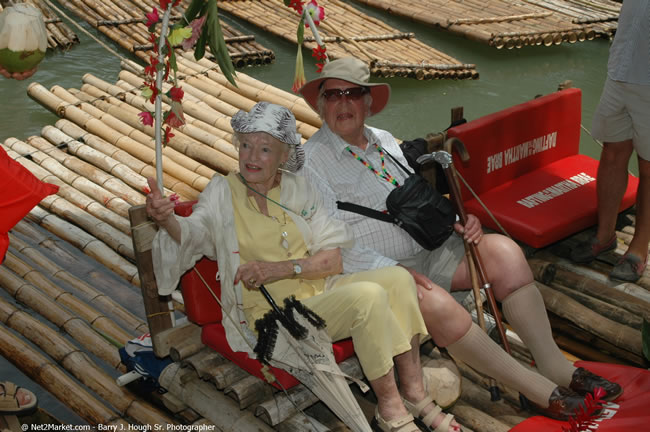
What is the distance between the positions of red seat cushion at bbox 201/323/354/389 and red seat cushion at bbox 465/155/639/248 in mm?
1368

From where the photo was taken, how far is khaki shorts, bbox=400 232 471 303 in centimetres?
333

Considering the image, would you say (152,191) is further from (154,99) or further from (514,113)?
(514,113)

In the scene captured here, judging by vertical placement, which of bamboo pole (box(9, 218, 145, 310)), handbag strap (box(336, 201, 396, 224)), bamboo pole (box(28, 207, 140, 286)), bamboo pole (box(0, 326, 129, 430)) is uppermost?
handbag strap (box(336, 201, 396, 224))

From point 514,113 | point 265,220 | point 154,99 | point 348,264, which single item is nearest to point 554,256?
point 514,113

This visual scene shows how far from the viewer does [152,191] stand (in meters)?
2.60

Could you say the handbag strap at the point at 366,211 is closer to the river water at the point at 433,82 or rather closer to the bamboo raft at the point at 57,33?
the river water at the point at 433,82

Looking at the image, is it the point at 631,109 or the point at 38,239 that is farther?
the point at 38,239

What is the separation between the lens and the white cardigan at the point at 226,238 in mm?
2797

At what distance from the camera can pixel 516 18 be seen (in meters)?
9.44

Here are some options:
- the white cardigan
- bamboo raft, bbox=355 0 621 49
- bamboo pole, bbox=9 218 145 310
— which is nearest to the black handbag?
the white cardigan

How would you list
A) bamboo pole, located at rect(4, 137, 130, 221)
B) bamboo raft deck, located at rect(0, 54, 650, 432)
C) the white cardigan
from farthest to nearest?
bamboo pole, located at rect(4, 137, 130, 221) < bamboo raft deck, located at rect(0, 54, 650, 432) < the white cardigan

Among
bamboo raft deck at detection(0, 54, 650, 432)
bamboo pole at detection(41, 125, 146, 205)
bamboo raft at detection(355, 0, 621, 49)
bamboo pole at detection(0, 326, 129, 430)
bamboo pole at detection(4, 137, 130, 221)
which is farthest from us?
bamboo raft at detection(355, 0, 621, 49)

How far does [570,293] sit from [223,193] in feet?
6.11

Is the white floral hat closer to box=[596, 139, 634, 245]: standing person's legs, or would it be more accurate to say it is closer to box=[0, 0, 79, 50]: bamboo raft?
box=[596, 139, 634, 245]: standing person's legs
